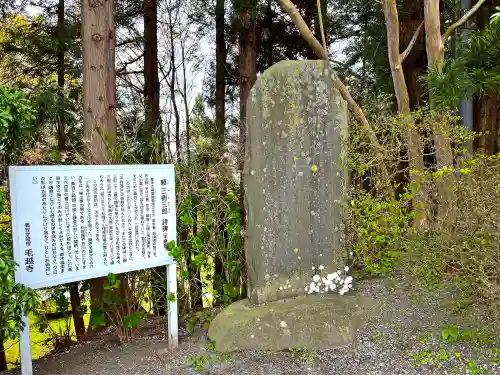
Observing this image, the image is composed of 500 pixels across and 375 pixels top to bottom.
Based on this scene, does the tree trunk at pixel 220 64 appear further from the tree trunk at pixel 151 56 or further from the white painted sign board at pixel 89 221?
the white painted sign board at pixel 89 221

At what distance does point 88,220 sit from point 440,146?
2901 mm

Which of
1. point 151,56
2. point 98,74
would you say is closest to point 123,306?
point 98,74

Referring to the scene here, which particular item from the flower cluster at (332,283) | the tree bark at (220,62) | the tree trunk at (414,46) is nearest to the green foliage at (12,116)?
the flower cluster at (332,283)

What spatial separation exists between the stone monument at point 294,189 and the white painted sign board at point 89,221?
2.19 ft

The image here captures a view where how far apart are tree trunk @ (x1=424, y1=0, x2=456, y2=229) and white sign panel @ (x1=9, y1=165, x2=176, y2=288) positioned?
2.10 meters

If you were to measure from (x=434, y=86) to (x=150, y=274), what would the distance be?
3048mm

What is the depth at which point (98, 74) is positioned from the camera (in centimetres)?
359

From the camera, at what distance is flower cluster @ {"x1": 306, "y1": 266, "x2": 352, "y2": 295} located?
3256 mm

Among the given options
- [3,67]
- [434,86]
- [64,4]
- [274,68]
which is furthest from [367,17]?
[3,67]

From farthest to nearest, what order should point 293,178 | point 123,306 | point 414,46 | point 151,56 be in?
point 151,56
point 414,46
point 123,306
point 293,178

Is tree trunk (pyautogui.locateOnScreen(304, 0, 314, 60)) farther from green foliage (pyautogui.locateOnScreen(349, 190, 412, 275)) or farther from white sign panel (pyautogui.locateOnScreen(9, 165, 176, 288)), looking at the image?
white sign panel (pyautogui.locateOnScreen(9, 165, 176, 288))

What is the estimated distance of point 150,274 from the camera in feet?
11.5

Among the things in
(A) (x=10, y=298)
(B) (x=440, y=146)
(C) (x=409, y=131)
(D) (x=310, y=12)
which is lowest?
(A) (x=10, y=298)

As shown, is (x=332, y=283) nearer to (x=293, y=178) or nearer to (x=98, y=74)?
(x=293, y=178)
